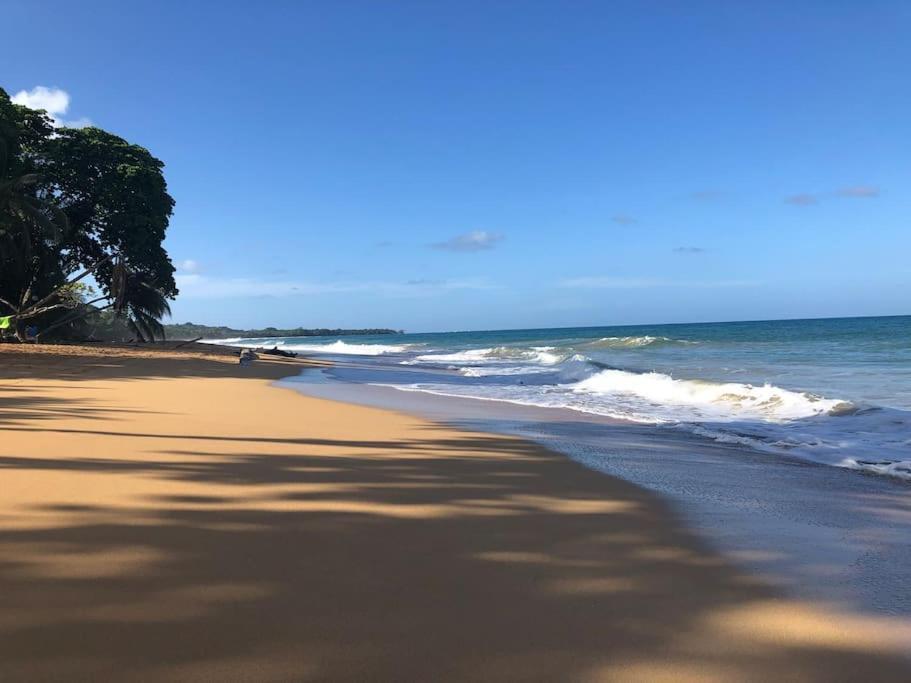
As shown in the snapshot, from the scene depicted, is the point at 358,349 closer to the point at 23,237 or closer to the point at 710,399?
the point at 23,237

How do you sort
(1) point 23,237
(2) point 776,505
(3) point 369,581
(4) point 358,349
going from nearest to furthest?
1. (3) point 369,581
2. (2) point 776,505
3. (1) point 23,237
4. (4) point 358,349

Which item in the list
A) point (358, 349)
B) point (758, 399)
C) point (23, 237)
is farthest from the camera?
point (358, 349)

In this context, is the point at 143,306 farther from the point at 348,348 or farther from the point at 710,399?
the point at 710,399

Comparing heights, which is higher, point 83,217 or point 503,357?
point 83,217

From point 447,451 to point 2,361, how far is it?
14534mm

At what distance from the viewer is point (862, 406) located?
31.4ft

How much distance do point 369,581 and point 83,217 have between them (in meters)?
29.2

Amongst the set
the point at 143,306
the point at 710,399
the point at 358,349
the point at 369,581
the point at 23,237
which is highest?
the point at 23,237

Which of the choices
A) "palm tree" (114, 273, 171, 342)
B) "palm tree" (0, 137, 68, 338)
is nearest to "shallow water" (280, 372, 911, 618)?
"palm tree" (0, 137, 68, 338)

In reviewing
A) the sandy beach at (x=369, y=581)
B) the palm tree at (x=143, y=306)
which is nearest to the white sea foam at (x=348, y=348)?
the palm tree at (x=143, y=306)

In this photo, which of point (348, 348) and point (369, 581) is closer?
point (369, 581)

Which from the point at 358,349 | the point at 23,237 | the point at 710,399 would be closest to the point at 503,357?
the point at 710,399

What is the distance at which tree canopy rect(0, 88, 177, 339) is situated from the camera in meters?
21.8

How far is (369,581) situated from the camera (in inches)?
111
